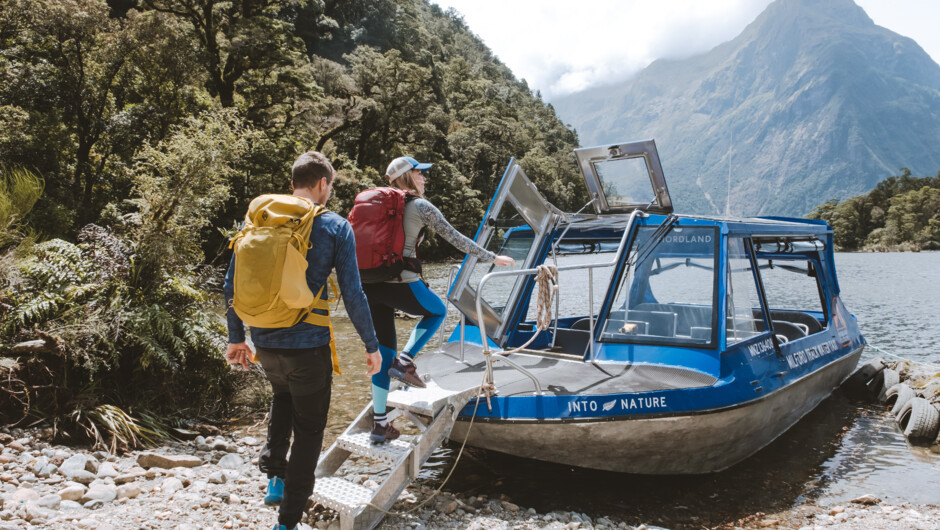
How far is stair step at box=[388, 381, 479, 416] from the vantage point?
5.18m

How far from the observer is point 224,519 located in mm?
4395

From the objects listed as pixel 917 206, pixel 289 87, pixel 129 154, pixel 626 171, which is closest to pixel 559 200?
pixel 289 87

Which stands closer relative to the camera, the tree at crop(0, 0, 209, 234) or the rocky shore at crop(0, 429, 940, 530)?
the rocky shore at crop(0, 429, 940, 530)

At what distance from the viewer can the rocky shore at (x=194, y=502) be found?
14.2 ft

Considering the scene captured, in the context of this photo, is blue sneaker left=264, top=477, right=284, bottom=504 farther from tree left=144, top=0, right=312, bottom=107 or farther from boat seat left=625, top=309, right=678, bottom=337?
tree left=144, top=0, right=312, bottom=107

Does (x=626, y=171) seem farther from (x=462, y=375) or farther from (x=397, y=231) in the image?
(x=397, y=231)

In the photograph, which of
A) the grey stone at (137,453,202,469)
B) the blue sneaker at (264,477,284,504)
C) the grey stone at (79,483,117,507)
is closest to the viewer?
the blue sneaker at (264,477,284,504)

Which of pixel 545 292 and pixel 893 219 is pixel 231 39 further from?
pixel 893 219

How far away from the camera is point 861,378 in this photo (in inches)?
421

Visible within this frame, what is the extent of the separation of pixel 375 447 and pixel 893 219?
123 m

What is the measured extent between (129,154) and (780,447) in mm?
20890

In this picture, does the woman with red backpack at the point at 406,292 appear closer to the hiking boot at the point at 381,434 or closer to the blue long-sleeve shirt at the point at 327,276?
the hiking boot at the point at 381,434

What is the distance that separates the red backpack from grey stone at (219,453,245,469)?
2.72 meters

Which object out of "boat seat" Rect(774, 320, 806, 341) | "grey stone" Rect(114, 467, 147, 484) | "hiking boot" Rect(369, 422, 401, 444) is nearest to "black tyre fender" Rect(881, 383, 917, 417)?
"boat seat" Rect(774, 320, 806, 341)
